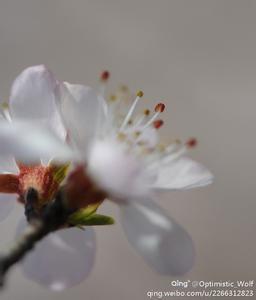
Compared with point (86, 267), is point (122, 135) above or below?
above

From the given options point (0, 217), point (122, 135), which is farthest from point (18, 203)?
point (122, 135)

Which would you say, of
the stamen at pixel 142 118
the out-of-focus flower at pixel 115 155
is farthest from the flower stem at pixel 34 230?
the stamen at pixel 142 118

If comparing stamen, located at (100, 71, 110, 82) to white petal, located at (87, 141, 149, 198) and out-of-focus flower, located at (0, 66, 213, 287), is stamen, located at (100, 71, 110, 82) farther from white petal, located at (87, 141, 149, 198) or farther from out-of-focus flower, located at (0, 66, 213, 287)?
white petal, located at (87, 141, 149, 198)

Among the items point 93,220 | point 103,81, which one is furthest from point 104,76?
point 93,220

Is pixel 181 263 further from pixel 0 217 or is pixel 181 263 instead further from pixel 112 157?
pixel 0 217

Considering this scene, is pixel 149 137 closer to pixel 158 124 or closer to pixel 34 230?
pixel 158 124

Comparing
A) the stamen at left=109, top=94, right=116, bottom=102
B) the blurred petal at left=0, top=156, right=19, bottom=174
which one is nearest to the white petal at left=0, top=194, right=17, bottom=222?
the blurred petal at left=0, top=156, right=19, bottom=174
